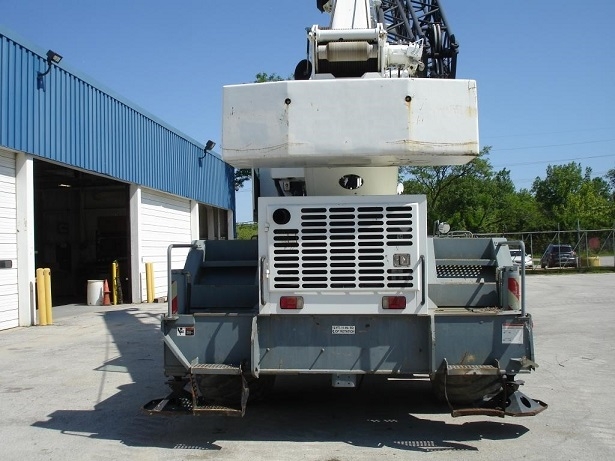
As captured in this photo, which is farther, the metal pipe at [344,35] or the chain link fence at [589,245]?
the chain link fence at [589,245]

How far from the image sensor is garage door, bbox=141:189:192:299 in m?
19.7

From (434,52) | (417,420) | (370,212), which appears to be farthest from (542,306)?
(370,212)

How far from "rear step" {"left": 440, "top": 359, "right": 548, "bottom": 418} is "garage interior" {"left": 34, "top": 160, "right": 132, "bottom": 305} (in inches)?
722

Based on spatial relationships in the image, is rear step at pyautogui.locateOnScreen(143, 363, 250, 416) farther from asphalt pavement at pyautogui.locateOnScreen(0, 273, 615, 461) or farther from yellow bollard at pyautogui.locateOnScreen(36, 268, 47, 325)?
yellow bollard at pyautogui.locateOnScreen(36, 268, 47, 325)

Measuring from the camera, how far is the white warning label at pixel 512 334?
541 cm

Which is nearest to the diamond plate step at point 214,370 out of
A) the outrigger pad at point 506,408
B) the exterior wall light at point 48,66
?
the outrigger pad at point 506,408

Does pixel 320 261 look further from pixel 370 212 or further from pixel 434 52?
pixel 434 52

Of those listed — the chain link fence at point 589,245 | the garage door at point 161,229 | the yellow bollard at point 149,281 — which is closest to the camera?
the yellow bollard at point 149,281

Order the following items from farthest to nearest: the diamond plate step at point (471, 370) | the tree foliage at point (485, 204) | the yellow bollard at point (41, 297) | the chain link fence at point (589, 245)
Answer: the tree foliage at point (485, 204), the chain link fence at point (589, 245), the yellow bollard at point (41, 297), the diamond plate step at point (471, 370)

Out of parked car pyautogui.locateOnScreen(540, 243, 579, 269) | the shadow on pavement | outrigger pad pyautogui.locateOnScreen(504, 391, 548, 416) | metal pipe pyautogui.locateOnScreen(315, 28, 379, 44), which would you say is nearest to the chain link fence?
parked car pyautogui.locateOnScreen(540, 243, 579, 269)

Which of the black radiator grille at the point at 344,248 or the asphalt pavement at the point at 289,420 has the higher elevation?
the black radiator grille at the point at 344,248

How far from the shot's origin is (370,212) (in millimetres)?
5504

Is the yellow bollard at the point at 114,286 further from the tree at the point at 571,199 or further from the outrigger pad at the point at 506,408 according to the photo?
the tree at the point at 571,199

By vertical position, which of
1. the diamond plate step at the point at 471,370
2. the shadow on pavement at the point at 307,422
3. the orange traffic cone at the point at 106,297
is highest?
the diamond plate step at the point at 471,370
